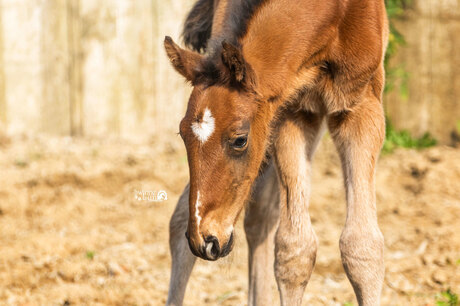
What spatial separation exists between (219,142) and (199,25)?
159cm

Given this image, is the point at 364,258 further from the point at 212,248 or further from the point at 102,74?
the point at 102,74

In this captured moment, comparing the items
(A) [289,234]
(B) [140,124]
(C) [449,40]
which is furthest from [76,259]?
→ (C) [449,40]

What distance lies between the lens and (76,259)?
506cm

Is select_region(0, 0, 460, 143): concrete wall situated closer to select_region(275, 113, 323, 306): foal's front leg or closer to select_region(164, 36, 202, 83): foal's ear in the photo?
select_region(275, 113, 323, 306): foal's front leg

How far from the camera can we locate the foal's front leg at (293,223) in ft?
12.1

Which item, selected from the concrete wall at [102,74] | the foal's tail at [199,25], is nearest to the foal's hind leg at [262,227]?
the foal's tail at [199,25]

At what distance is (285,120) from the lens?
12.3 feet

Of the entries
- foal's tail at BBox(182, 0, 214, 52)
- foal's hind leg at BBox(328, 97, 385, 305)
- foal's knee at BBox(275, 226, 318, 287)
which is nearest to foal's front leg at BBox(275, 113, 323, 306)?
foal's knee at BBox(275, 226, 318, 287)

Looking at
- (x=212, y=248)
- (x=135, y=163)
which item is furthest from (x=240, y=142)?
(x=135, y=163)

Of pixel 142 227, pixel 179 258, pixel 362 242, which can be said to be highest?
pixel 362 242

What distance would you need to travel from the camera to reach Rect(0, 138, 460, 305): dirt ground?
15.1ft

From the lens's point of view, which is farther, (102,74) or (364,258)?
(102,74)

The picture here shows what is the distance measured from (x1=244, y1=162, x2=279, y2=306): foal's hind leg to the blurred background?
0.77 ft

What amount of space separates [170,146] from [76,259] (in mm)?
2687
